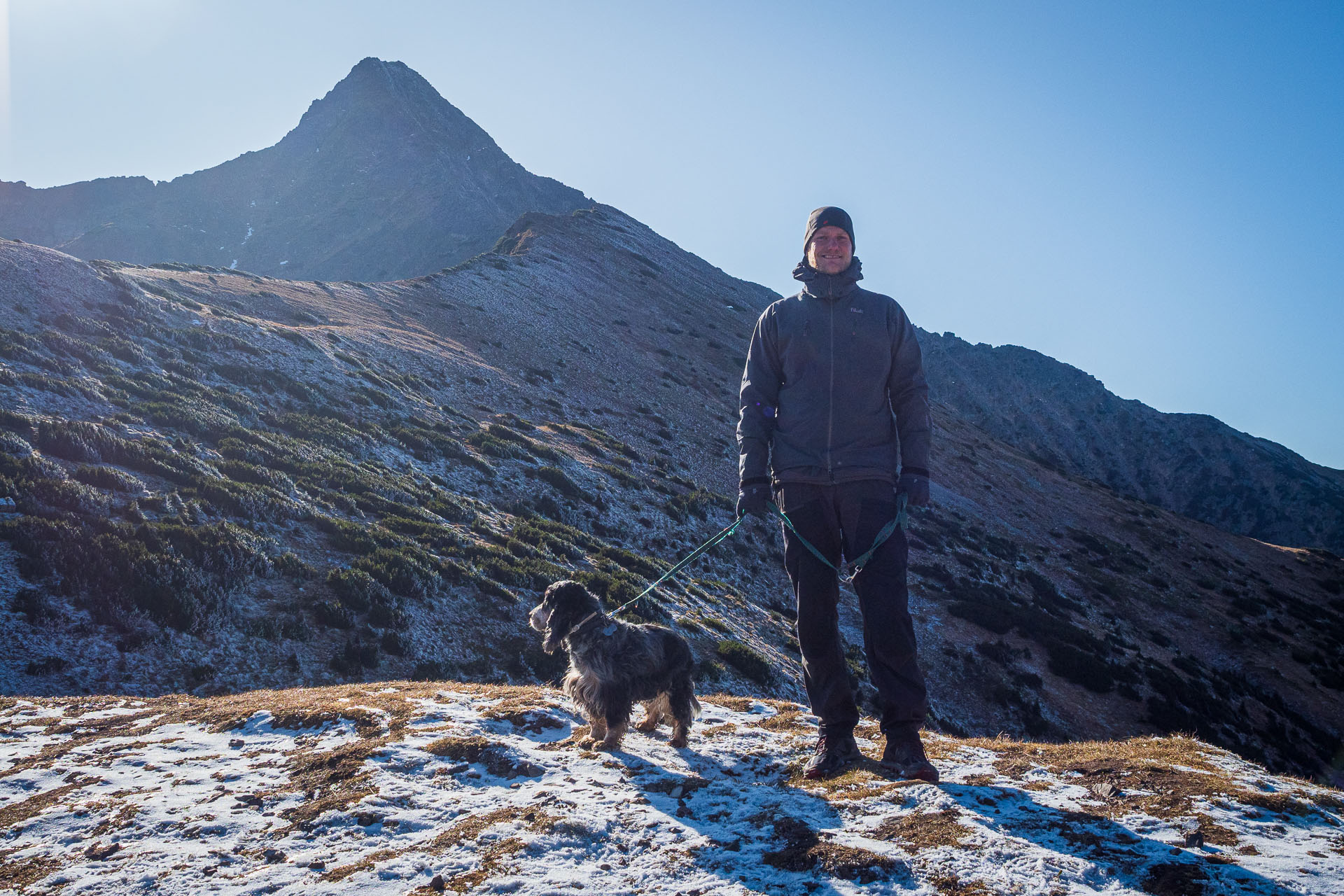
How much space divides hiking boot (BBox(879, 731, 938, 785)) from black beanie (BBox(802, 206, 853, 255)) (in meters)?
3.62

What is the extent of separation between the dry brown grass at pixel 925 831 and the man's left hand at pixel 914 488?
2.02 metres

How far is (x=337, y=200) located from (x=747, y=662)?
129 m

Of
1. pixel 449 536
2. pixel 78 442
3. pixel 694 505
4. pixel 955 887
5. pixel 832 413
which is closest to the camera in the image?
pixel 955 887

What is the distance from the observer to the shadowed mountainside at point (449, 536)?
1142 centimetres

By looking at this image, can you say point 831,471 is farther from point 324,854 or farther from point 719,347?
point 719,347

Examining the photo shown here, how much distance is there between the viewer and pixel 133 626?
1046 cm

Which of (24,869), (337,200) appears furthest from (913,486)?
(337,200)

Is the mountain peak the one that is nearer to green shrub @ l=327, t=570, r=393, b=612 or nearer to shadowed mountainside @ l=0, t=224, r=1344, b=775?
shadowed mountainside @ l=0, t=224, r=1344, b=775

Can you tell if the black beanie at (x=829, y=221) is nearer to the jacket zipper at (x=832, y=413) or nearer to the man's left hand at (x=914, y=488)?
the jacket zipper at (x=832, y=413)

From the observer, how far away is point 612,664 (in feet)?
20.2

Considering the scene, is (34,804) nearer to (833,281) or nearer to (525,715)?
(525,715)

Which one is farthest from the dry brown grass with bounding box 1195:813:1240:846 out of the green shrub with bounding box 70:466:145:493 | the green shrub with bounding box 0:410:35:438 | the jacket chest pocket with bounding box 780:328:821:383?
the green shrub with bounding box 0:410:35:438

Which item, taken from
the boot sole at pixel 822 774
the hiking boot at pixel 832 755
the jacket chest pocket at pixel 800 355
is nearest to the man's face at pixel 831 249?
the jacket chest pocket at pixel 800 355

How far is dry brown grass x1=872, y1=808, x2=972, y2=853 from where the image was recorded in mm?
3822
